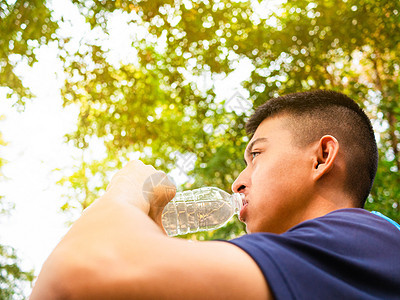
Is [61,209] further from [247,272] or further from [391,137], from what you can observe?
[247,272]

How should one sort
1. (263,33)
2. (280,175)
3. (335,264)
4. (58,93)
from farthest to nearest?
(58,93), (263,33), (280,175), (335,264)

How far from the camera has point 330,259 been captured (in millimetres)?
811

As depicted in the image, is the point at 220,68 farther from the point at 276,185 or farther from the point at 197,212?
the point at 276,185

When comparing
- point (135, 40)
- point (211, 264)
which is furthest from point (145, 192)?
point (135, 40)

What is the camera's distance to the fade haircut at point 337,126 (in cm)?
139

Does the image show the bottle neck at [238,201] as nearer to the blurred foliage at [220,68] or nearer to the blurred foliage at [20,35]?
the blurred foliage at [220,68]

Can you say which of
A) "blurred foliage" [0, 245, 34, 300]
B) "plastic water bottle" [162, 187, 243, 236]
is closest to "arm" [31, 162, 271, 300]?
"plastic water bottle" [162, 187, 243, 236]

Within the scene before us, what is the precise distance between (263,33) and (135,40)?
1320 mm

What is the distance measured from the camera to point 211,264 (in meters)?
0.72

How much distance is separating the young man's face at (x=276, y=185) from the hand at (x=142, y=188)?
264mm

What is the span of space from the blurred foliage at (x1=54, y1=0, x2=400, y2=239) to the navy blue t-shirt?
275 centimetres

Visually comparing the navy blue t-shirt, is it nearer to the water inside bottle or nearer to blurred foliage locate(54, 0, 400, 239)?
the water inside bottle

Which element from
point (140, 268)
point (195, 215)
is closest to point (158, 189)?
point (140, 268)

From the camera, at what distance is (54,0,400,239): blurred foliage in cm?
393
